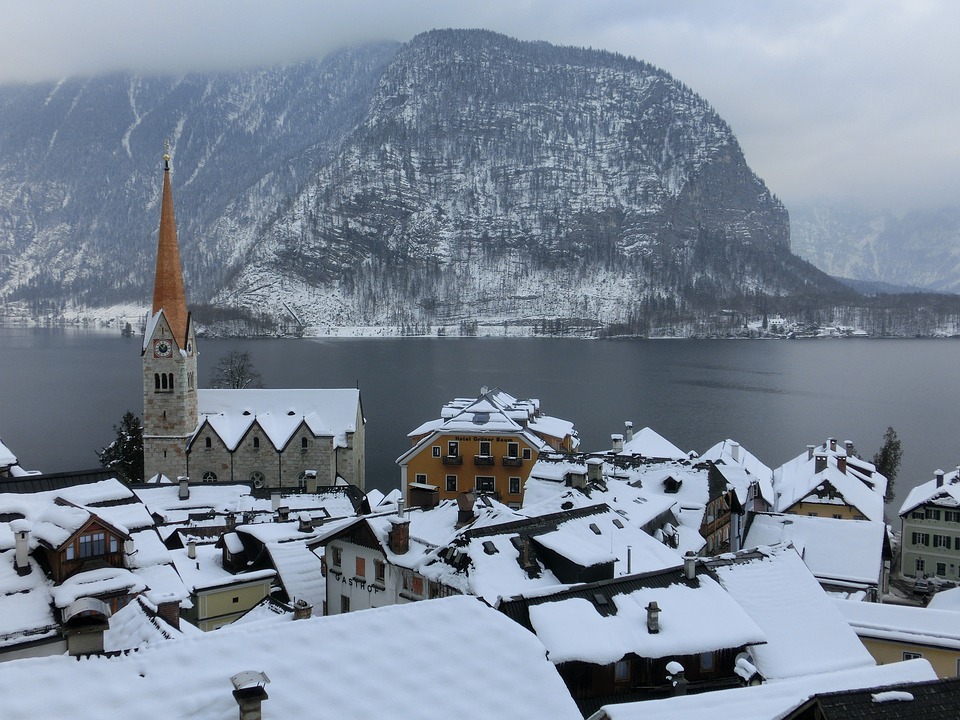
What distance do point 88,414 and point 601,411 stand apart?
75.0 metres

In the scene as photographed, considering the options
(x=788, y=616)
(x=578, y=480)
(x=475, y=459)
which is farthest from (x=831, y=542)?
(x=475, y=459)

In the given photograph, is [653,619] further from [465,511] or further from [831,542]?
[831,542]

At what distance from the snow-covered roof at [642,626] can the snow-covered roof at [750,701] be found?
480 centimetres

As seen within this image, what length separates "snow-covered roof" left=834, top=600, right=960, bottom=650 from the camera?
23.9 meters

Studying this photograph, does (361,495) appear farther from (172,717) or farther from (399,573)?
(172,717)

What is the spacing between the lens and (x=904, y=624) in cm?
2486

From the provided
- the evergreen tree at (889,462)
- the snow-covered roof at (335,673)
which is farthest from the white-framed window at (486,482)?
the evergreen tree at (889,462)

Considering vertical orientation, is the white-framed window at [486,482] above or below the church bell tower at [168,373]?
below

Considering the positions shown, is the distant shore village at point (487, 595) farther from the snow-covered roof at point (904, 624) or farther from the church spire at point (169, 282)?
the church spire at point (169, 282)

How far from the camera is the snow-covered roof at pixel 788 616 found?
19.8 m

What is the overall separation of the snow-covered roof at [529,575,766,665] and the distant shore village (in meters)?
Answer: 0.06

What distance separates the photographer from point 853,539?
38156 millimetres

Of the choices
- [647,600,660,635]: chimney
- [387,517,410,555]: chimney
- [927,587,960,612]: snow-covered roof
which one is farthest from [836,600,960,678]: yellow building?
[387,517,410,555]: chimney

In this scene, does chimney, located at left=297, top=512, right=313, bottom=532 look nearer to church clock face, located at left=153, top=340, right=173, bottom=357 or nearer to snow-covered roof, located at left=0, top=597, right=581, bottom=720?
snow-covered roof, located at left=0, top=597, right=581, bottom=720
